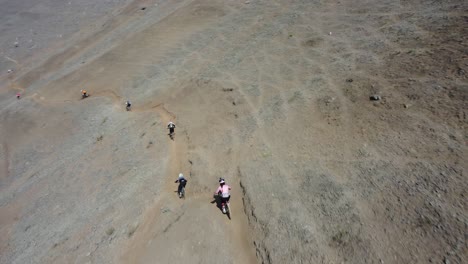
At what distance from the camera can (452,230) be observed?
1163cm

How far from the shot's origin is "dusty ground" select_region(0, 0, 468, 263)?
13.7 m

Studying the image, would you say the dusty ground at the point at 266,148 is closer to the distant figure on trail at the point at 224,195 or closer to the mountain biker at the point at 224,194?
the distant figure on trail at the point at 224,195

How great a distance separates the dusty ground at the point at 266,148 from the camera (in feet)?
44.9

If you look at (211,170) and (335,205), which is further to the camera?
(211,170)

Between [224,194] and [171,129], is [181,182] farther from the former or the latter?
[171,129]

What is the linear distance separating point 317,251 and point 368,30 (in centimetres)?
2203

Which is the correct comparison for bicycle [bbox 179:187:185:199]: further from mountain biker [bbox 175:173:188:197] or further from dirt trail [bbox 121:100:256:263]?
dirt trail [bbox 121:100:256:263]

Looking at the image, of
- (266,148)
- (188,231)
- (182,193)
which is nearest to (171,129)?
(182,193)

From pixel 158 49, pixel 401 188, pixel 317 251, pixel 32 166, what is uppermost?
pixel 401 188

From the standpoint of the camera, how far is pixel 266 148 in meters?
20.0

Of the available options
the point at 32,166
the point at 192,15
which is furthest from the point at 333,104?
the point at 192,15

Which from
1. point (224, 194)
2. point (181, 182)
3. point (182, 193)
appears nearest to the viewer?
point (224, 194)

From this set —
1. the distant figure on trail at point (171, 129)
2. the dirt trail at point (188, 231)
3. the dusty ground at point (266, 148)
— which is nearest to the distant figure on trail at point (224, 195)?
the dirt trail at point (188, 231)

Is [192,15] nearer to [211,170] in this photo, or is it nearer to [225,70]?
[225,70]
